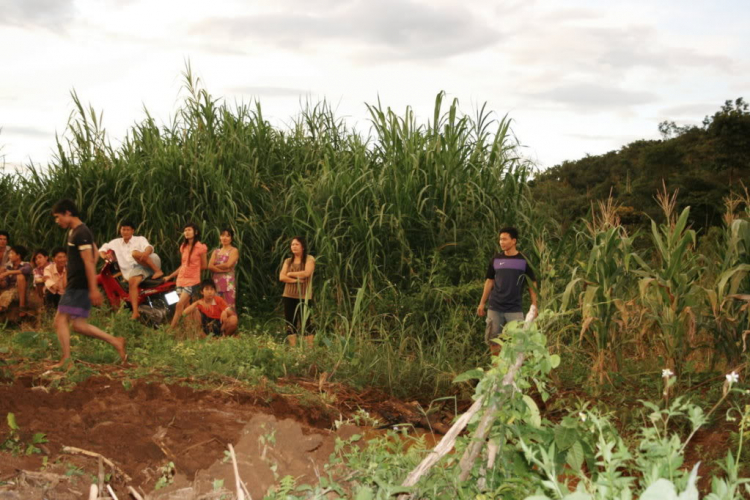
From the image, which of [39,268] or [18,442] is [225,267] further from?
[18,442]

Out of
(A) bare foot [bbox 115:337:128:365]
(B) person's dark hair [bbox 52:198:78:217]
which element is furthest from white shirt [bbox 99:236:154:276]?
(A) bare foot [bbox 115:337:128:365]

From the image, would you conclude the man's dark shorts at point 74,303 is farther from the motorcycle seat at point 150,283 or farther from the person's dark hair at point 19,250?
the person's dark hair at point 19,250

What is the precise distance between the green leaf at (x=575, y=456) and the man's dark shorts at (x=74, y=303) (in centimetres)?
586

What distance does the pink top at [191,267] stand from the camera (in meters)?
9.98

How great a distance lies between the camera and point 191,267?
10023mm

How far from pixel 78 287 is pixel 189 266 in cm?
267

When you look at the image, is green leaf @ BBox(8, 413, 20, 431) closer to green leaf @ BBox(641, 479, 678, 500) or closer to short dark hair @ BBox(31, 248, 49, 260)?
green leaf @ BBox(641, 479, 678, 500)

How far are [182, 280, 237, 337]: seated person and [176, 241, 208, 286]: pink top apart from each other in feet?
0.90

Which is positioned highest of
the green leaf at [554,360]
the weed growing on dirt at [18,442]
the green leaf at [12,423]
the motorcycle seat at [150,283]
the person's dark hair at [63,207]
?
the person's dark hair at [63,207]

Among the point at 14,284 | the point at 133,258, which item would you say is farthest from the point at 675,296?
the point at 14,284

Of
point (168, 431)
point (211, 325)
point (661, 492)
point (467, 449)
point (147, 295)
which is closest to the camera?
point (661, 492)

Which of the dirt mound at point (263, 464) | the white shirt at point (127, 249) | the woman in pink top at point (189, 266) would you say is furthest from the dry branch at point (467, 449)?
the white shirt at point (127, 249)

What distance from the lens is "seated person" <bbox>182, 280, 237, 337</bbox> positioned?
9695 millimetres

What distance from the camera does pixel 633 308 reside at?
6.96 metres
